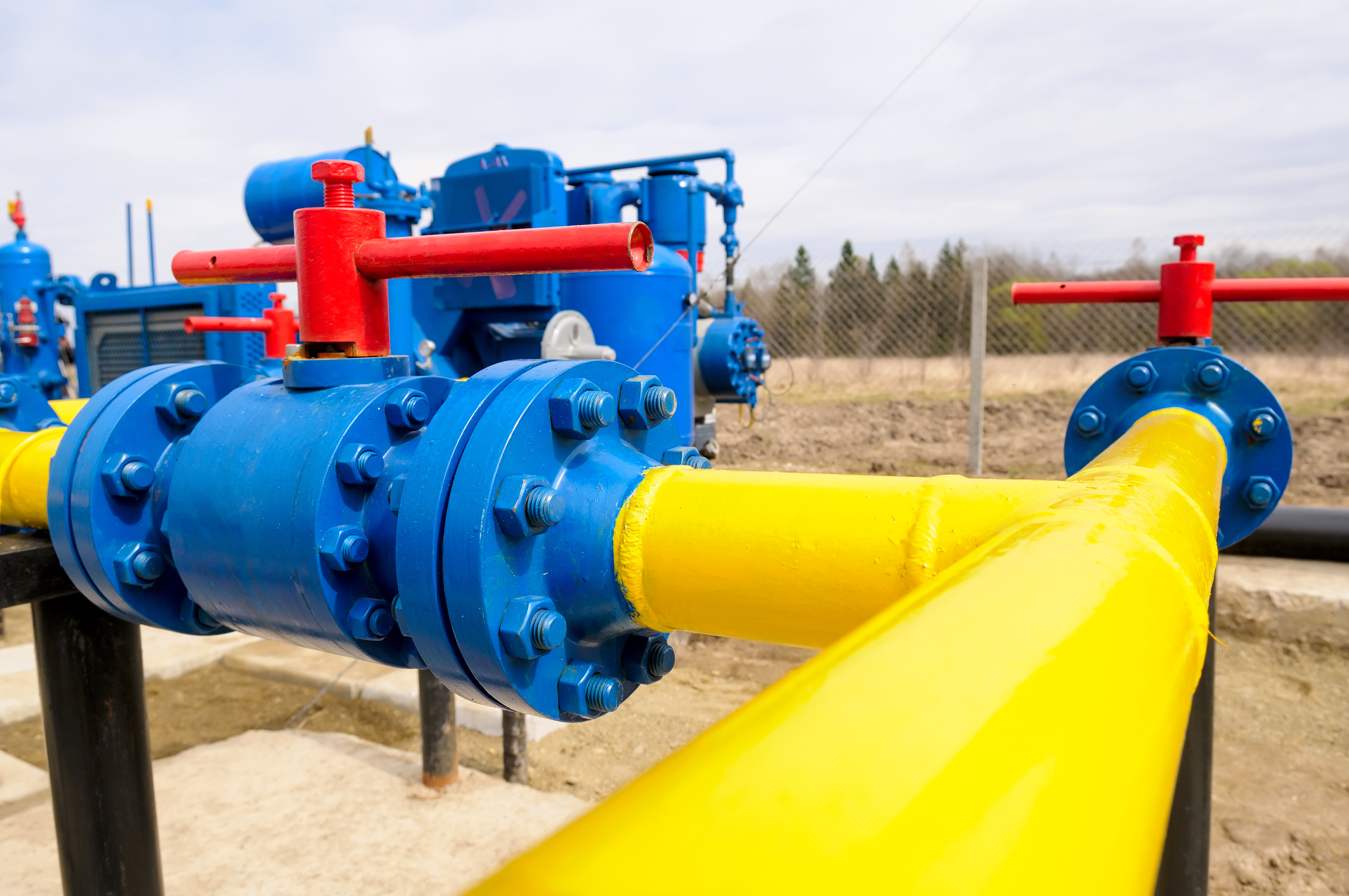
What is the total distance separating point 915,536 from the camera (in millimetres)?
581

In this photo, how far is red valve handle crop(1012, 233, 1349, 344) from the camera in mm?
1352

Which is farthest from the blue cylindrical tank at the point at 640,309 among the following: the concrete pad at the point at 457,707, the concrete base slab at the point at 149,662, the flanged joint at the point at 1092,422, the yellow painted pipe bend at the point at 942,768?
the yellow painted pipe bend at the point at 942,768

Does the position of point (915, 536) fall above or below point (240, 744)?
above

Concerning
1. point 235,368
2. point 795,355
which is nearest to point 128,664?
point 235,368

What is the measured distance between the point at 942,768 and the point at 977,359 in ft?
16.6

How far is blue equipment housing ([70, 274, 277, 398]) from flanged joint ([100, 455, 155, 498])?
3.48 meters

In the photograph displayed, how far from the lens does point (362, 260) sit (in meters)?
0.80

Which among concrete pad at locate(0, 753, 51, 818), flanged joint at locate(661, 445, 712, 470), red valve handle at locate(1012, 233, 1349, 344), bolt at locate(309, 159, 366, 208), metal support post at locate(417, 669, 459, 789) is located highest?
bolt at locate(309, 159, 366, 208)

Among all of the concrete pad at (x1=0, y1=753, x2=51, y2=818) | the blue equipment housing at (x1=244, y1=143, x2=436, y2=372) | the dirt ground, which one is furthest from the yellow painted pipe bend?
the blue equipment housing at (x1=244, y1=143, x2=436, y2=372)

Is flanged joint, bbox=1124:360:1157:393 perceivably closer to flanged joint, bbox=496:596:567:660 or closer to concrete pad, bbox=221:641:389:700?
flanged joint, bbox=496:596:567:660

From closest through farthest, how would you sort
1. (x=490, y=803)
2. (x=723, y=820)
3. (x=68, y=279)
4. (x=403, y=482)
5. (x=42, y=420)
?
(x=723, y=820) < (x=403, y=482) < (x=42, y=420) < (x=490, y=803) < (x=68, y=279)

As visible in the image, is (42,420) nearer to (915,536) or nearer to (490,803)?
(915,536)

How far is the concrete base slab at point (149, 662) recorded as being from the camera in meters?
3.11

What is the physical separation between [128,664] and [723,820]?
1.15 meters
